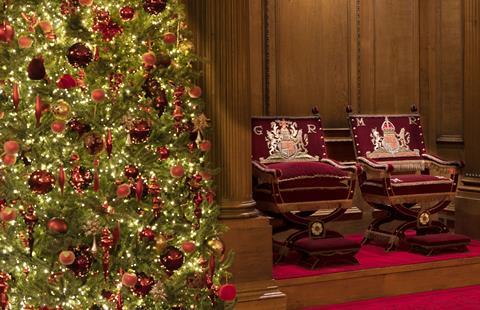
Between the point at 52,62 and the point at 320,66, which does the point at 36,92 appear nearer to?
the point at 52,62

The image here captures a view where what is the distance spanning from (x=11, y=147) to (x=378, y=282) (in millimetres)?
2853

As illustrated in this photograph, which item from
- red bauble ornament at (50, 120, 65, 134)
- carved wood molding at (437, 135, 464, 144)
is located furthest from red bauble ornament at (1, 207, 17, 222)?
carved wood molding at (437, 135, 464, 144)

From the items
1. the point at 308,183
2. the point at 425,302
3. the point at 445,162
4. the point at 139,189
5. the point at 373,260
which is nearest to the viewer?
the point at 139,189

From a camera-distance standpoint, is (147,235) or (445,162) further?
(445,162)

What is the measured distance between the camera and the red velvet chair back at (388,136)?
600cm

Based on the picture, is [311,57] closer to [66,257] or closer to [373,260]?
[373,260]

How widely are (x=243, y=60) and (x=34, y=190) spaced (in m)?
1.73

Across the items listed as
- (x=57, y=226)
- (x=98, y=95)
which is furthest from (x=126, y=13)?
(x=57, y=226)

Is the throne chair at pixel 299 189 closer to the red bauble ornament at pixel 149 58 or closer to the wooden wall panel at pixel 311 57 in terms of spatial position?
the wooden wall panel at pixel 311 57

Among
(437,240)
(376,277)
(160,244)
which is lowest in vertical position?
(376,277)

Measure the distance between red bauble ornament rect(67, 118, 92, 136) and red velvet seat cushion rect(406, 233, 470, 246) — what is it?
9.94ft

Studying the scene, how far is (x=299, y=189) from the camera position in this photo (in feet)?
17.0

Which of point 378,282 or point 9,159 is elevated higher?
point 9,159

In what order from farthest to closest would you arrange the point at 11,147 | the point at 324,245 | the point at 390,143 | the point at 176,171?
the point at 390,143, the point at 324,245, the point at 176,171, the point at 11,147
